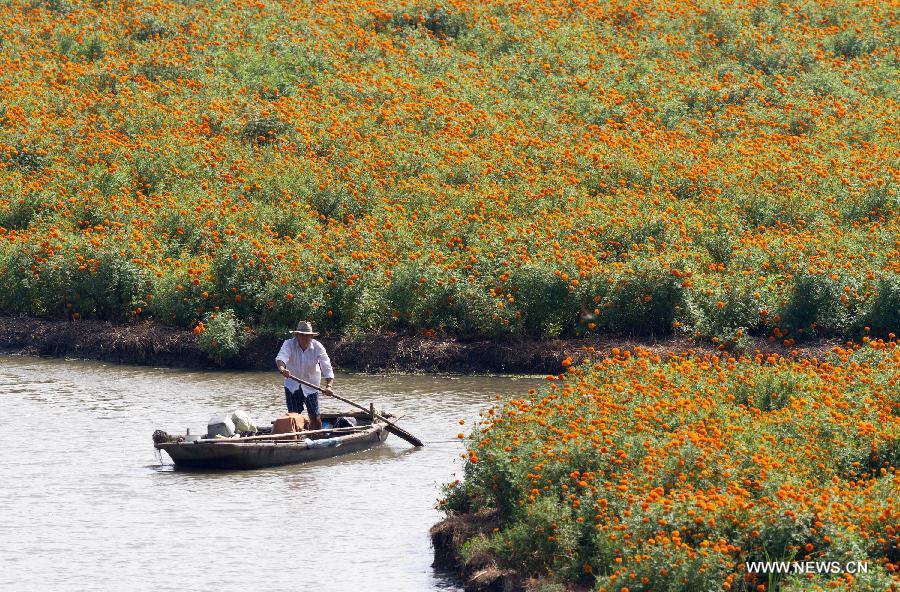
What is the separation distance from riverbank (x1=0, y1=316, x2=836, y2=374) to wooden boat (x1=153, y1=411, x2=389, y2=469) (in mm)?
4774

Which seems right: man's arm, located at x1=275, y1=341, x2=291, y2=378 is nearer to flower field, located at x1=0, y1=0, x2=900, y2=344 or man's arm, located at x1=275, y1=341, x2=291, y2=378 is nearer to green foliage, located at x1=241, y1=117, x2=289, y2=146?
flower field, located at x1=0, y1=0, x2=900, y2=344

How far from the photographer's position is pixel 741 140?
30297mm

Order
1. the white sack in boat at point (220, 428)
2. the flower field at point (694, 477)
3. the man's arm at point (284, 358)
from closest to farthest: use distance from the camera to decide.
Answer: the flower field at point (694, 477) < the white sack in boat at point (220, 428) < the man's arm at point (284, 358)

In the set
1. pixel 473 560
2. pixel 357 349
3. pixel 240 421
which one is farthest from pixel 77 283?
pixel 473 560

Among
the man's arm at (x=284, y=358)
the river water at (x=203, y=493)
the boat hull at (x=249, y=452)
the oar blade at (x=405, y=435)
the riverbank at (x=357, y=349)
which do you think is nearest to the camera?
the river water at (x=203, y=493)

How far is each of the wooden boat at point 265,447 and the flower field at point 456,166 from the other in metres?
5.37

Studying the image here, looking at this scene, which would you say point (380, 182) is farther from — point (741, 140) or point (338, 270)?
point (741, 140)

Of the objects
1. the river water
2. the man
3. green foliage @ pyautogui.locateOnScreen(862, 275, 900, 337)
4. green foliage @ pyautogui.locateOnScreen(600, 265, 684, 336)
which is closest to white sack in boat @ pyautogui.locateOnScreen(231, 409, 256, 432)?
the river water

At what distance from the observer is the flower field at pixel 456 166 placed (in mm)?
23484

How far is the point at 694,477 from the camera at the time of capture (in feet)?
39.1

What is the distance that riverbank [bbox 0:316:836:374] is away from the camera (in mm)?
22844

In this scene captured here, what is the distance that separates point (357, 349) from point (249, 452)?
651 centimetres

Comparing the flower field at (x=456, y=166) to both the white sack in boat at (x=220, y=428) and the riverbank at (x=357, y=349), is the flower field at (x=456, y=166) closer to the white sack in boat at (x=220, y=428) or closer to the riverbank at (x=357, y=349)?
the riverbank at (x=357, y=349)

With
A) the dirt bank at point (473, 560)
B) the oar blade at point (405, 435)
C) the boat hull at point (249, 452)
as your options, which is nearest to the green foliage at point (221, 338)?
the oar blade at point (405, 435)
